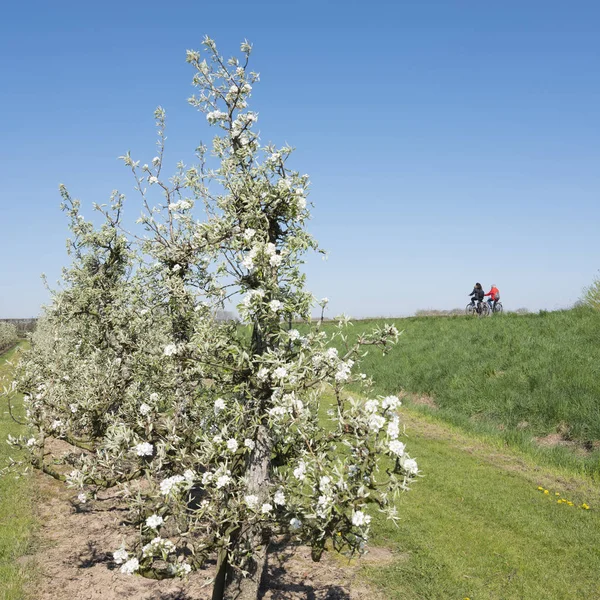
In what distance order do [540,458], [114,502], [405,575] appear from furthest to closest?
[540,458], [114,502], [405,575]

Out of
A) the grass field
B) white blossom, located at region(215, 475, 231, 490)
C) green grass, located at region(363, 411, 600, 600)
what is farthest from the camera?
the grass field

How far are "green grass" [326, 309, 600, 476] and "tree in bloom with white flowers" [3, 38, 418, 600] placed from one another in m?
12.2

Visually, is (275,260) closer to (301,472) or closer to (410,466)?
(301,472)

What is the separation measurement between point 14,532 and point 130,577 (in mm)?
3045

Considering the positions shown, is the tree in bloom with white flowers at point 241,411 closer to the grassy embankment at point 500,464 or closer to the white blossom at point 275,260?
the white blossom at point 275,260

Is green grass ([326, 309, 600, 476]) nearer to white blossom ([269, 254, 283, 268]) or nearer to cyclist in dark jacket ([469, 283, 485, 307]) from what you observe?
cyclist in dark jacket ([469, 283, 485, 307])

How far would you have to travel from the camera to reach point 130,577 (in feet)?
27.7

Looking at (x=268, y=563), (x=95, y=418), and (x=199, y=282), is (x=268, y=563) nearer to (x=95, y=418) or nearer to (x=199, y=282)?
(x=95, y=418)

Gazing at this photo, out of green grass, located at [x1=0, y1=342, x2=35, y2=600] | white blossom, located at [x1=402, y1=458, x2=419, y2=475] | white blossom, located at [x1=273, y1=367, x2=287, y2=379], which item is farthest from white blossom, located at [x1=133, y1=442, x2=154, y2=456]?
green grass, located at [x1=0, y1=342, x2=35, y2=600]

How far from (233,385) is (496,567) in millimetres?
6192

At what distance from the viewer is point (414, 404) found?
2350cm

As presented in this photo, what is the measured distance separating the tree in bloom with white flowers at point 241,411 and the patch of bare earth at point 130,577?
4.21 feet

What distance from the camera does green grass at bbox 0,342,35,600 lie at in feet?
25.7

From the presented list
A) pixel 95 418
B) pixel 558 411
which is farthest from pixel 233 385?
pixel 558 411
